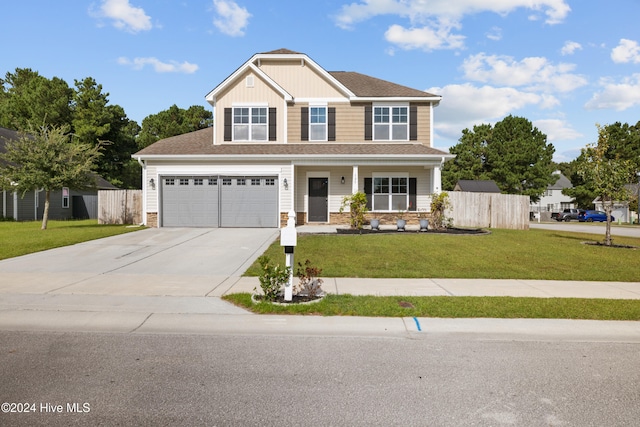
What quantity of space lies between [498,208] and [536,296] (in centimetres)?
1633

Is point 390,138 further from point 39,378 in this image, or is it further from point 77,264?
point 39,378

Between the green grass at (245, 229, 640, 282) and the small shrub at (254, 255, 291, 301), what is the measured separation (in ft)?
8.31

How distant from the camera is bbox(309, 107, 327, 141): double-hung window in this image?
68.5ft

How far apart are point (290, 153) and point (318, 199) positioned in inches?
127

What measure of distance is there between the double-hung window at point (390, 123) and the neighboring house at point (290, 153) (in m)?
0.05

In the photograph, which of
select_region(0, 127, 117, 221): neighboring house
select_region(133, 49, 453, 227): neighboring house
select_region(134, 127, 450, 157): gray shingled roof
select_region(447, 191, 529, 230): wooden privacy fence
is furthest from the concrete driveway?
select_region(447, 191, 529, 230): wooden privacy fence

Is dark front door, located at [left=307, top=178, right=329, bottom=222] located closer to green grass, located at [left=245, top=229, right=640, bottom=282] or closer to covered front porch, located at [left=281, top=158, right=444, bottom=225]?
covered front porch, located at [left=281, top=158, right=444, bottom=225]

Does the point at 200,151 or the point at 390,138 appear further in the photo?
the point at 390,138

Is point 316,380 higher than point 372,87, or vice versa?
point 372,87

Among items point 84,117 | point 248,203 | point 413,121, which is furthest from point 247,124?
point 84,117

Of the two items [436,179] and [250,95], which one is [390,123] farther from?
[250,95]

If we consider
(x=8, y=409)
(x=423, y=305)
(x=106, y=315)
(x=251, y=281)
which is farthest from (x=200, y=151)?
(x=8, y=409)

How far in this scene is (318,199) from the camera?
20719mm

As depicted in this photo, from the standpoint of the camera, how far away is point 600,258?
11.6 m
